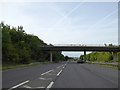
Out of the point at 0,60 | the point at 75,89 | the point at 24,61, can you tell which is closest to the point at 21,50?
the point at 24,61

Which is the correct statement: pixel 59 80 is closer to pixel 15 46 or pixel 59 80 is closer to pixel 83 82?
pixel 83 82

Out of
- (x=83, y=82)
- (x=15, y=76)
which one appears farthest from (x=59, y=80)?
(x=15, y=76)

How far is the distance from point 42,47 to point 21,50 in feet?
144

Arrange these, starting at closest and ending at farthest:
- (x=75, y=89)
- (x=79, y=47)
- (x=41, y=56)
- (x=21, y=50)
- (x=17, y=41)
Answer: (x=75, y=89), (x=21, y=50), (x=17, y=41), (x=79, y=47), (x=41, y=56)

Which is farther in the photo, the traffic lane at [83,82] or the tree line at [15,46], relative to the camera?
the tree line at [15,46]

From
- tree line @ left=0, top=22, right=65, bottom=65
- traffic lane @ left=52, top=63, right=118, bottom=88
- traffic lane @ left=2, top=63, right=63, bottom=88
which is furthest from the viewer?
tree line @ left=0, top=22, right=65, bottom=65

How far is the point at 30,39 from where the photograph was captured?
321 feet

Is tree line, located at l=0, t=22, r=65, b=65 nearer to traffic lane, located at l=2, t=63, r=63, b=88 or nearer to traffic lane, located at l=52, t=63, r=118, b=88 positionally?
traffic lane, located at l=2, t=63, r=63, b=88

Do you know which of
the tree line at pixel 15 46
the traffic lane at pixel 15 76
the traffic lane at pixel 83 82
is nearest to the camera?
the traffic lane at pixel 83 82

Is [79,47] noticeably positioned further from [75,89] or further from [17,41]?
[75,89]

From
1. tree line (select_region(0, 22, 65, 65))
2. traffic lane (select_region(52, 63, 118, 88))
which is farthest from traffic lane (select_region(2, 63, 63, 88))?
tree line (select_region(0, 22, 65, 65))

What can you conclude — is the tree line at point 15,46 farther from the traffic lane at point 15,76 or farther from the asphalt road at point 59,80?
the asphalt road at point 59,80

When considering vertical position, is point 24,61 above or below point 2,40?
below

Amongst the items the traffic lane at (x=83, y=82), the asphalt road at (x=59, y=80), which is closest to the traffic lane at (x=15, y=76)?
the asphalt road at (x=59, y=80)
